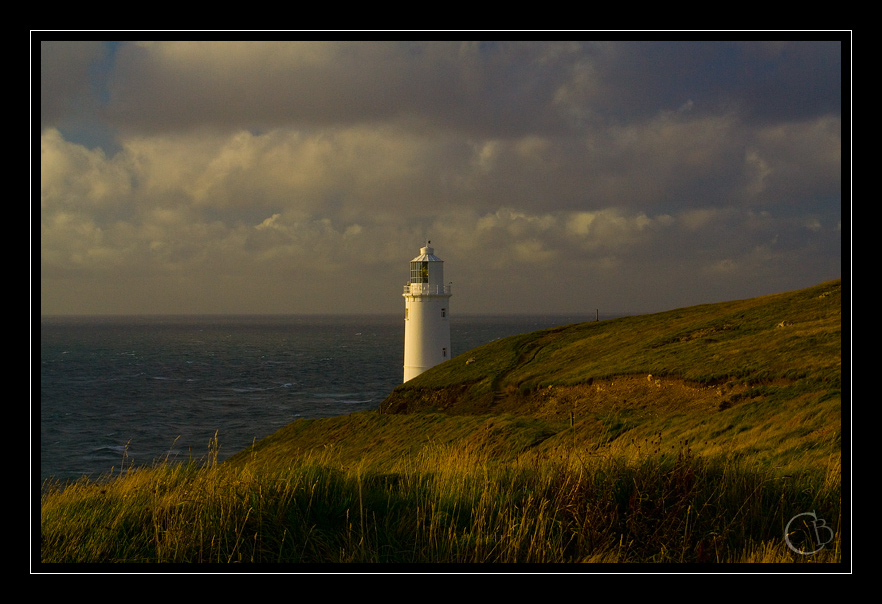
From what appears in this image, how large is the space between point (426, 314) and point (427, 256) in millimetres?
5093

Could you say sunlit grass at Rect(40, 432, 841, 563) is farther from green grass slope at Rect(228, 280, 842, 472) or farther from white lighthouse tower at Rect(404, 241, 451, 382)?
white lighthouse tower at Rect(404, 241, 451, 382)

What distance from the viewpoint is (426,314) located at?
180 ft

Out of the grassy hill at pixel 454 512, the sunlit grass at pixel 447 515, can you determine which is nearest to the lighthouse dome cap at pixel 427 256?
the grassy hill at pixel 454 512

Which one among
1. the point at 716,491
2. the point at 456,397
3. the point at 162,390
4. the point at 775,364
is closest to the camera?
the point at 716,491

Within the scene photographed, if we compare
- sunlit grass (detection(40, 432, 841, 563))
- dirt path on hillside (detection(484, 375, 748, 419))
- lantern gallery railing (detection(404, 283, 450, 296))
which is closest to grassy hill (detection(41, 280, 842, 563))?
sunlit grass (detection(40, 432, 841, 563))

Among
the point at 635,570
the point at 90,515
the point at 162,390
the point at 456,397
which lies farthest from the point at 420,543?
the point at 162,390

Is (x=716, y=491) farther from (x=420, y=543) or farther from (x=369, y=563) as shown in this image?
(x=369, y=563)

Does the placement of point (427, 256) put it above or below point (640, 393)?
above

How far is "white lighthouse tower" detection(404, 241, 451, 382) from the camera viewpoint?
179 ft

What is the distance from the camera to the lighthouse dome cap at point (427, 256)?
55.1m

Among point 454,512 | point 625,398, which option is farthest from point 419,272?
point 454,512

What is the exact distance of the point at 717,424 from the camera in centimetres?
A: 1759

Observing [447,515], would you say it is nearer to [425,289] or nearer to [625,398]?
[625,398]
